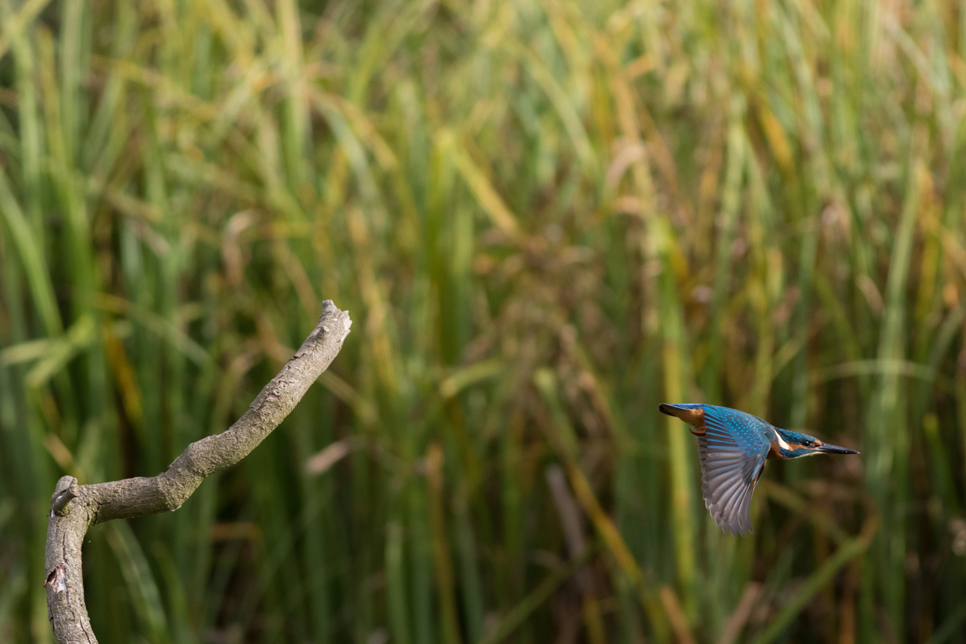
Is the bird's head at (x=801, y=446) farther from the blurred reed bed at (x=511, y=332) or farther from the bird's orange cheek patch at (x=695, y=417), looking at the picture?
the blurred reed bed at (x=511, y=332)

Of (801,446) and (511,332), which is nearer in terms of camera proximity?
(801,446)

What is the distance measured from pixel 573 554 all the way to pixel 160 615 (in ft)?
1.81

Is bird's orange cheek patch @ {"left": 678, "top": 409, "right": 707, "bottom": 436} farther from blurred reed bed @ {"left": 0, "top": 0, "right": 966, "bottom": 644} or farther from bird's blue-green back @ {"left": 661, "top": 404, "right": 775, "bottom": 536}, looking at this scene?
blurred reed bed @ {"left": 0, "top": 0, "right": 966, "bottom": 644}

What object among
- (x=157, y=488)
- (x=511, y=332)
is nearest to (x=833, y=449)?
(x=157, y=488)

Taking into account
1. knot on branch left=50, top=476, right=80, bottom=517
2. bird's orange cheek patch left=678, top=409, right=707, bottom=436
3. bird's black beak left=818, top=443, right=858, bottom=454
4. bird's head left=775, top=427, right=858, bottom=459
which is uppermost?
knot on branch left=50, top=476, right=80, bottom=517

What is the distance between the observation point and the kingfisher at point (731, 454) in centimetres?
27

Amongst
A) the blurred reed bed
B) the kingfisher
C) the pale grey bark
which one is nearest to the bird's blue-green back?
the kingfisher

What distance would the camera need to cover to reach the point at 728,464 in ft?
0.93

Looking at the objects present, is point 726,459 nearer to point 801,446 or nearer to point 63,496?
point 801,446

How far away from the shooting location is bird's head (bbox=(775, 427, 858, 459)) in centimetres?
25

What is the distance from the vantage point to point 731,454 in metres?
0.27

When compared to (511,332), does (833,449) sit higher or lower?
lower

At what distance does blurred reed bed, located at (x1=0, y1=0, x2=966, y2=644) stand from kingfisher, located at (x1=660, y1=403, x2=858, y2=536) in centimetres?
80

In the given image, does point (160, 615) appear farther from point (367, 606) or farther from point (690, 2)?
point (690, 2)
